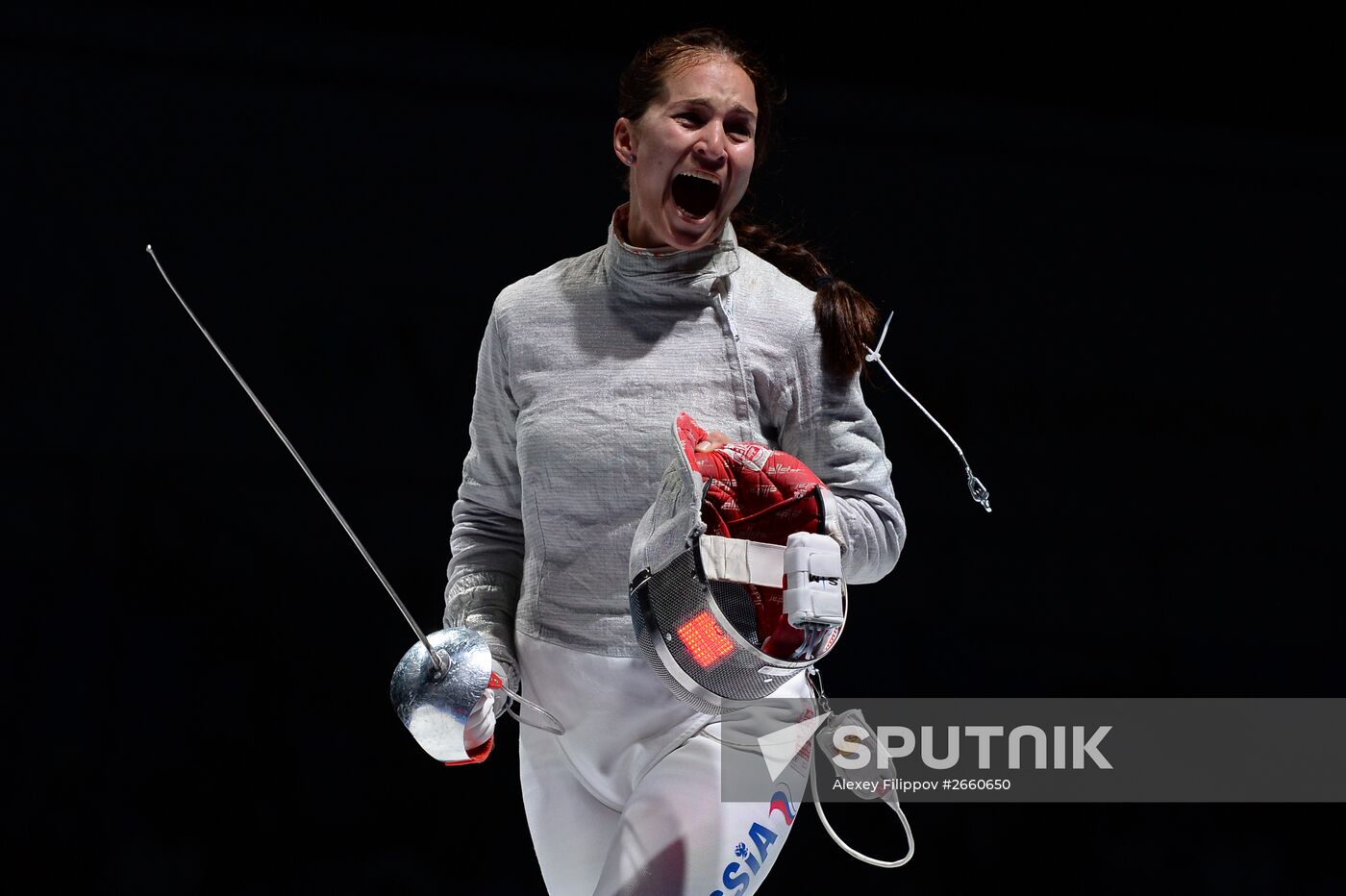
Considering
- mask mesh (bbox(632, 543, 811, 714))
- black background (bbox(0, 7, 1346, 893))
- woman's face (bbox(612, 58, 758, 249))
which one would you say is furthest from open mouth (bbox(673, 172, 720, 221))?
black background (bbox(0, 7, 1346, 893))

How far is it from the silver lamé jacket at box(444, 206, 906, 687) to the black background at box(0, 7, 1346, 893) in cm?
87

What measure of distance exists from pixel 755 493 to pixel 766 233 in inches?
17.1

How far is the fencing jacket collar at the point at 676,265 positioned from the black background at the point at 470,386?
840 mm

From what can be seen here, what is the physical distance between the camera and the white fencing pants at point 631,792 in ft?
3.46

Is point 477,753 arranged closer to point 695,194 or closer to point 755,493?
point 755,493

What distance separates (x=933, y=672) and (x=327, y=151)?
1495 millimetres

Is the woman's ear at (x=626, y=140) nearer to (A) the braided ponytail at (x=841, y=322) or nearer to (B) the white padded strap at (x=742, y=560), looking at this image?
(A) the braided ponytail at (x=841, y=322)

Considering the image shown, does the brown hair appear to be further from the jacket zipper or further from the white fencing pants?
the white fencing pants

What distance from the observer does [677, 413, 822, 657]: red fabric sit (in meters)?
1.04

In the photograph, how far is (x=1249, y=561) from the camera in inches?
112

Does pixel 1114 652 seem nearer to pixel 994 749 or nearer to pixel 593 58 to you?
pixel 994 749

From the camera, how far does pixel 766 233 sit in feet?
4.59

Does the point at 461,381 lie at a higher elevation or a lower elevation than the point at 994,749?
higher

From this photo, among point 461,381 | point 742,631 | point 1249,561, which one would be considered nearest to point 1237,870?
point 1249,561
